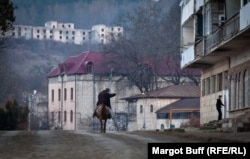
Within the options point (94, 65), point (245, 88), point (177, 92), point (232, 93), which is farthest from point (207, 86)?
point (94, 65)

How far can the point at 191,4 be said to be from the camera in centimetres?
5781

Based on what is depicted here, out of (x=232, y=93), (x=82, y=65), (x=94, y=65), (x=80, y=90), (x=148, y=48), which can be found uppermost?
(x=148, y=48)

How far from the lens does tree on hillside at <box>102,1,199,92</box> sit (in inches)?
4665

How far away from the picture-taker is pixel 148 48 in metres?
132

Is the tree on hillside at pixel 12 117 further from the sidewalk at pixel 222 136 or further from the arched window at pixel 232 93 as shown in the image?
the sidewalk at pixel 222 136

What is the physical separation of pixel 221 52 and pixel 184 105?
60280 mm

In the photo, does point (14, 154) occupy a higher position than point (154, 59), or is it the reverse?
point (154, 59)

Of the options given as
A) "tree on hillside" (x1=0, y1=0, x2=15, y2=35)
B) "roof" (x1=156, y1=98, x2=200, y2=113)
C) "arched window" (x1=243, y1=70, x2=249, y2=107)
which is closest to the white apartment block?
"arched window" (x1=243, y1=70, x2=249, y2=107)

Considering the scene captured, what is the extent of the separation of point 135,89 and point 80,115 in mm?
14204

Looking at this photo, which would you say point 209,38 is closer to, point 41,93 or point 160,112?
point 160,112

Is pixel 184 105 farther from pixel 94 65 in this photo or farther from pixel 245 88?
pixel 245 88

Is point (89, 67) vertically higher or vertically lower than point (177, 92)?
higher

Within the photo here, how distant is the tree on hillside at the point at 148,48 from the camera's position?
118500mm

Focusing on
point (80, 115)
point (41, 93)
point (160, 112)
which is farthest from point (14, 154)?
point (41, 93)
